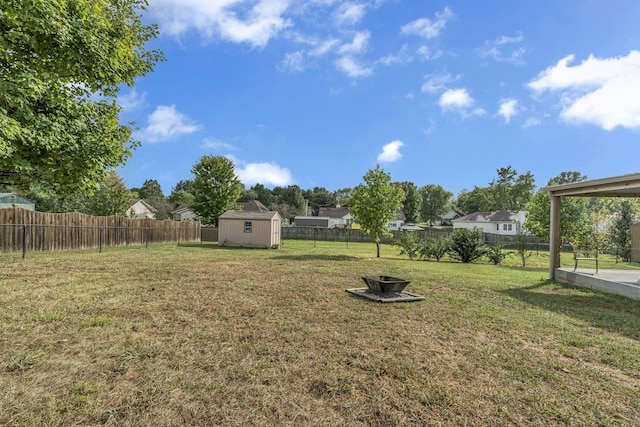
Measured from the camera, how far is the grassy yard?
269 centimetres

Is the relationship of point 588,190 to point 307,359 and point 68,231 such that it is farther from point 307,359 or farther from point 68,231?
point 68,231

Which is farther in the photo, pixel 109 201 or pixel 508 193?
pixel 508 193

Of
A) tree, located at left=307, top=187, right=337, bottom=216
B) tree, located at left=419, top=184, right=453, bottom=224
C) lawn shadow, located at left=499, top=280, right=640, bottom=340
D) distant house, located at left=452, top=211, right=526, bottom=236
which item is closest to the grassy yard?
lawn shadow, located at left=499, top=280, right=640, bottom=340

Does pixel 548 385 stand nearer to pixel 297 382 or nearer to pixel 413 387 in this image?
pixel 413 387

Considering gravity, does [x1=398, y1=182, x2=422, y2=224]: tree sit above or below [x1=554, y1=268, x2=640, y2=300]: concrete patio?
above

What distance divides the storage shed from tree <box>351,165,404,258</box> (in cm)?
644

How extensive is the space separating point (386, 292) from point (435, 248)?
10.8 meters

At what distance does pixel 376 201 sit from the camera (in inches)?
691

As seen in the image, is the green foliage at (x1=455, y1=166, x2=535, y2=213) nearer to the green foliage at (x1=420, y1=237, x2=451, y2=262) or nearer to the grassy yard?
the green foliage at (x1=420, y1=237, x2=451, y2=262)

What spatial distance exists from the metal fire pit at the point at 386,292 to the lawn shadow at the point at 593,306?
8.38ft

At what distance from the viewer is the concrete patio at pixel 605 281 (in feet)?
25.5

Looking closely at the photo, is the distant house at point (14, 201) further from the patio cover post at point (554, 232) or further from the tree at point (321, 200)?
the tree at point (321, 200)

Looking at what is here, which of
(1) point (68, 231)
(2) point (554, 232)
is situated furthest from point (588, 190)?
(1) point (68, 231)

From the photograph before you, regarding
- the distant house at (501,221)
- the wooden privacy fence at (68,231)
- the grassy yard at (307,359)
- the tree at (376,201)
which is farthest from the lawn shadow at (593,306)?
the distant house at (501,221)
